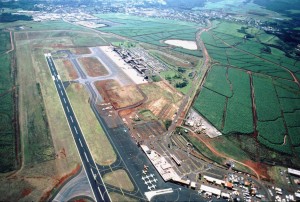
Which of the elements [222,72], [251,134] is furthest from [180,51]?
[251,134]

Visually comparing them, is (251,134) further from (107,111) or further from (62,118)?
(62,118)

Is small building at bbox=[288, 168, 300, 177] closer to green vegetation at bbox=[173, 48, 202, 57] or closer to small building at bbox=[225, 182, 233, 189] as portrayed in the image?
small building at bbox=[225, 182, 233, 189]

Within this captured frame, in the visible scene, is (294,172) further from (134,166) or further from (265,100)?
(134,166)

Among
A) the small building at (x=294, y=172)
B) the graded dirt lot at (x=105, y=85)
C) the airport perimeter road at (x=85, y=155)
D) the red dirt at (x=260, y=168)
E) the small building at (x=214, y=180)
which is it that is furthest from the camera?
the graded dirt lot at (x=105, y=85)

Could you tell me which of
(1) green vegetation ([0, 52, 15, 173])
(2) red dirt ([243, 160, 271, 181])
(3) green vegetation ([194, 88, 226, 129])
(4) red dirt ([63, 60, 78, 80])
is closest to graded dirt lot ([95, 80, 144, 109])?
(4) red dirt ([63, 60, 78, 80])

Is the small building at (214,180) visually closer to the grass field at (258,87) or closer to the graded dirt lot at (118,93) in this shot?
the grass field at (258,87)

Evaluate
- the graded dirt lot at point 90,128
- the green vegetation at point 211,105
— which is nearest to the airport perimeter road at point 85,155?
the graded dirt lot at point 90,128
